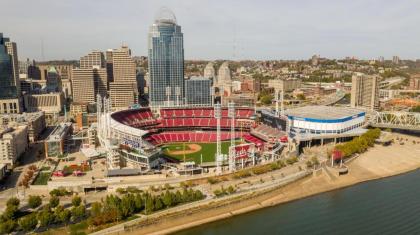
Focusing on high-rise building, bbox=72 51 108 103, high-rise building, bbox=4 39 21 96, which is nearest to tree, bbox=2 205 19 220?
high-rise building, bbox=4 39 21 96

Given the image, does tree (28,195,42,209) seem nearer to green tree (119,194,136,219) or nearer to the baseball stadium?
green tree (119,194,136,219)

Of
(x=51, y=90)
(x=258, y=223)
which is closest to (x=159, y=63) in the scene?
(x=51, y=90)

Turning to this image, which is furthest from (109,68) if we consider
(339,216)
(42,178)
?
(339,216)

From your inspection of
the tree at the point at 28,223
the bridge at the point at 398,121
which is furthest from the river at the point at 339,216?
the bridge at the point at 398,121

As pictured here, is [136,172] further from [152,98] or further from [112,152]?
[152,98]

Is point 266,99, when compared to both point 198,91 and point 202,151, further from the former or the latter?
point 202,151
